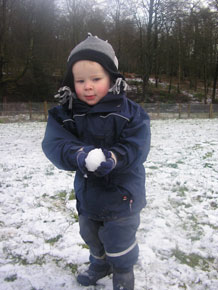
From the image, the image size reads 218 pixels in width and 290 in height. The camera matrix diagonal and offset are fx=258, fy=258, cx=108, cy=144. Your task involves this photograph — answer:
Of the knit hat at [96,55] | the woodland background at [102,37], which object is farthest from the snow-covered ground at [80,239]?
the woodland background at [102,37]

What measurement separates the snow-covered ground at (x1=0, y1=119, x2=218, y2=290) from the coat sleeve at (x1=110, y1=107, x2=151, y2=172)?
3.59 ft

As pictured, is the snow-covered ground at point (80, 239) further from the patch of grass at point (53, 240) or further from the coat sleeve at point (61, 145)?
the coat sleeve at point (61, 145)

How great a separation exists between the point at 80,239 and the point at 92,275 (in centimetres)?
66

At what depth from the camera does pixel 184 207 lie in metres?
3.35

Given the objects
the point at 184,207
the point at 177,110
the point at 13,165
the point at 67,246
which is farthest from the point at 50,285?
the point at 177,110

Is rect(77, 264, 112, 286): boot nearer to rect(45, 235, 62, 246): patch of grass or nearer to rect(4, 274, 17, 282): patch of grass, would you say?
rect(4, 274, 17, 282): patch of grass

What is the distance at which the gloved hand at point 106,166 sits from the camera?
4.51 ft

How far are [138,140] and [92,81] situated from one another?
1.51ft

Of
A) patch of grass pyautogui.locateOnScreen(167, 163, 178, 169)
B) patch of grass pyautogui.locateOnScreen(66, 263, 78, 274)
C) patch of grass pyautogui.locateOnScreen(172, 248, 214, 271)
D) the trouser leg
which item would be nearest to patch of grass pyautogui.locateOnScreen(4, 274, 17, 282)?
patch of grass pyautogui.locateOnScreen(66, 263, 78, 274)

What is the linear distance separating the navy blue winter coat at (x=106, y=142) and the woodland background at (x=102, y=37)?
20.9m

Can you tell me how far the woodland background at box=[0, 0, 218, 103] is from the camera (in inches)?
928

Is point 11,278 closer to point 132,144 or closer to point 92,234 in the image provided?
point 92,234

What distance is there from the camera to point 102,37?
2891 cm

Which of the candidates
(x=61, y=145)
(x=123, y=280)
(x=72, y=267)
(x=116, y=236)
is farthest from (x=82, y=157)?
(x=72, y=267)
